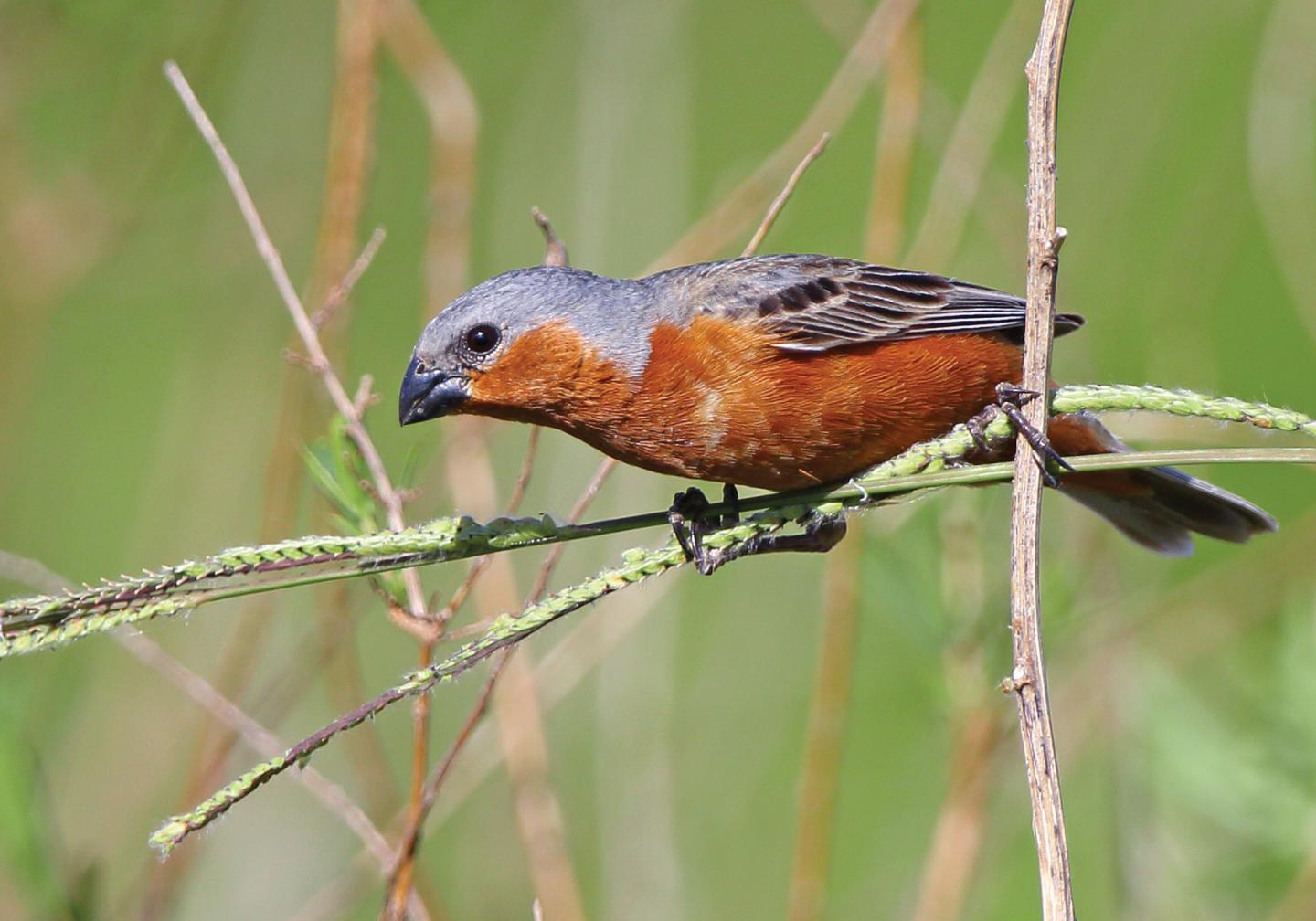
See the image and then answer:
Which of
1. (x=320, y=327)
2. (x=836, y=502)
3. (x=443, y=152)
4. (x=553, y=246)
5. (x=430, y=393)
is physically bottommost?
(x=836, y=502)

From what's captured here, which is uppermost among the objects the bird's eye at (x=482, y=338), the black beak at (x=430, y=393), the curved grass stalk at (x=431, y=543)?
the bird's eye at (x=482, y=338)

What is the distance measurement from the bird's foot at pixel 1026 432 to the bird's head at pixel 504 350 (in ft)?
3.98

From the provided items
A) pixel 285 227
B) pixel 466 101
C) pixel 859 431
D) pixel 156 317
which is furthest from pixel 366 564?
pixel 156 317

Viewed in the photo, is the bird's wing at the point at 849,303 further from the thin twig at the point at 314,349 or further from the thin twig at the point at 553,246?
the thin twig at the point at 314,349

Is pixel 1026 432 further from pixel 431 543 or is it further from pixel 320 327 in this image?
pixel 320 327

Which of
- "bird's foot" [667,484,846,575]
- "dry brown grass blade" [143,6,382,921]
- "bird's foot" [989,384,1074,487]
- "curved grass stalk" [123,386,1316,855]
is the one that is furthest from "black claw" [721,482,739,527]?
"dry brown grass blade" [143,6,382,921]

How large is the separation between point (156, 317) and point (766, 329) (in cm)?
599

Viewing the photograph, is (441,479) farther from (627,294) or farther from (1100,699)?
(1100,699)

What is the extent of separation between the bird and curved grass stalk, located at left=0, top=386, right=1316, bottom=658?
906 mm

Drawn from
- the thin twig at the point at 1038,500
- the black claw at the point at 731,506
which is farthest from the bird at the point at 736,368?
the thin twig at the point at 1038,500

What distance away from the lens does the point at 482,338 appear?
3.54 m

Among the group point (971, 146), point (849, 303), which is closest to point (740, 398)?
point (849, 303)

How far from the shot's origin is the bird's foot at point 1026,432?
7.38 feet

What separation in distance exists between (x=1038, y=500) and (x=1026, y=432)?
0.15 meters
